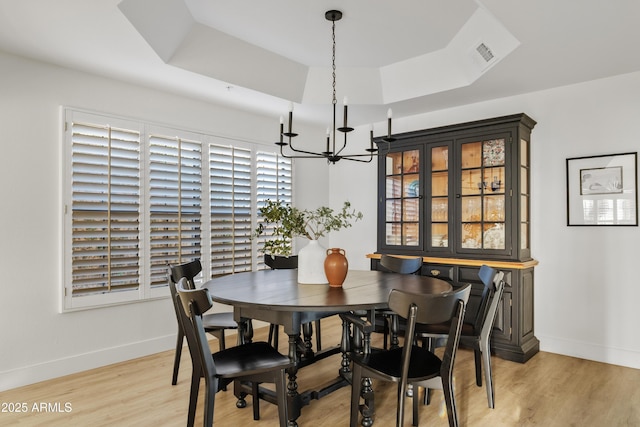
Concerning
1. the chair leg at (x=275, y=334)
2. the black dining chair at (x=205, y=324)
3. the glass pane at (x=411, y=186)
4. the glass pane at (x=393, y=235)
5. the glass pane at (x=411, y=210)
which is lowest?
the chair leg at (x=275, y=334)

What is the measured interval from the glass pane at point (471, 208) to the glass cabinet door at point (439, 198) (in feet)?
0.55

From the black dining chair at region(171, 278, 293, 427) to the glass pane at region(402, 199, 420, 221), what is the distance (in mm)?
2532

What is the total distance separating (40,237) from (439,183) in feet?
11.6

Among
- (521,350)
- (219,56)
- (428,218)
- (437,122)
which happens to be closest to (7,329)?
(219,56)

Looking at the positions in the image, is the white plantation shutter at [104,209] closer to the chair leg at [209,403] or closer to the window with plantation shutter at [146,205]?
the window with plantation shutter at [146,205]

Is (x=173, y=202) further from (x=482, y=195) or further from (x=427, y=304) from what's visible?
(x=482, y=195)

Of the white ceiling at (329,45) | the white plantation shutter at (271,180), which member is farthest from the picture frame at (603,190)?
A: the white plantation shutter at (271,180)

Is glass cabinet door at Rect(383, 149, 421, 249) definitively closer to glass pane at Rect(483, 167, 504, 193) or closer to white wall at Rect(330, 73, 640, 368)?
glass pane at Rect(483, 167, 504, 193)

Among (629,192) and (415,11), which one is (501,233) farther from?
(415,11)

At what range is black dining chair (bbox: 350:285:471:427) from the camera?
1955 millimetres

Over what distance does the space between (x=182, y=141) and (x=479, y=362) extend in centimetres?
324

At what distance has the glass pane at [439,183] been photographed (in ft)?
13.7

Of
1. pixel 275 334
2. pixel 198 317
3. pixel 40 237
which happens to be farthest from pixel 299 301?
pixel 40 237

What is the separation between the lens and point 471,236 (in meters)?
3.97
